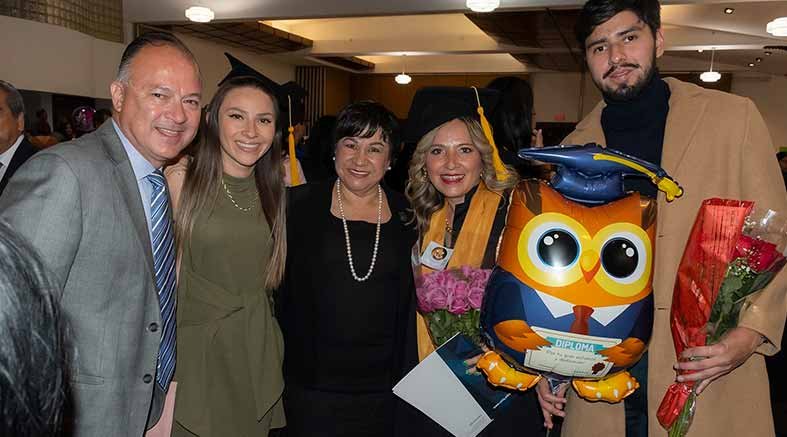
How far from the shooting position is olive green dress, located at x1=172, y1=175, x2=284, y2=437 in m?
2.04

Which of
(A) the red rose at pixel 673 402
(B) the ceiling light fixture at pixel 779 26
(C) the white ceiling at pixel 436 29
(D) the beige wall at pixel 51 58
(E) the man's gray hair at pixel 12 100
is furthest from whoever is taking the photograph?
(C) the white ceiling at pixel 436 29

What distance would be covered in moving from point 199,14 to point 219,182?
6791 millimetres

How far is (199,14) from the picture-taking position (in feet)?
26.4

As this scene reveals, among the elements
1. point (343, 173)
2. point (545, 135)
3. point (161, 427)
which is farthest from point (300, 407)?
point (545, 135)

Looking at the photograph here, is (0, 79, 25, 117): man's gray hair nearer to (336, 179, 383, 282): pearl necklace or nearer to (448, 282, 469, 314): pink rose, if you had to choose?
(336, 179, 383, 282): pearl necklace

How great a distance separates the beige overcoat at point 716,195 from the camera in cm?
150

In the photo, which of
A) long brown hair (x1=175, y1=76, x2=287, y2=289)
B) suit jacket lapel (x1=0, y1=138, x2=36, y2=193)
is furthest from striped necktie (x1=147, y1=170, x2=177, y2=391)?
suit jacket lapel (x1=0, y1=138, x2=36, y2=193)

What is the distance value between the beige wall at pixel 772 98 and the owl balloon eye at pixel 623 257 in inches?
583

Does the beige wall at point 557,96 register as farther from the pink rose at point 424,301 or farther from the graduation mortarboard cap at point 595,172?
the graduation mortarboard cap at point 595,172

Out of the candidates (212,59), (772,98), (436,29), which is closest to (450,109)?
(212,59)

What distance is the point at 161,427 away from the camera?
1784mm

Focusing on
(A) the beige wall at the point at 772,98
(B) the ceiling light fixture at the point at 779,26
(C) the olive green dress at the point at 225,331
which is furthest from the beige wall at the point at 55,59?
(A) the beige wall at the point at 772,98

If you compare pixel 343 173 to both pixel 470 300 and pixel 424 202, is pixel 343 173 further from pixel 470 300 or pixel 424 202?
pixel 470 300

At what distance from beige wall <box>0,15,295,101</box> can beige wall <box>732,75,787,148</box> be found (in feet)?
44.3
